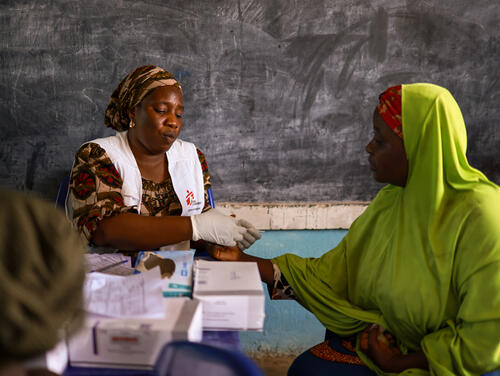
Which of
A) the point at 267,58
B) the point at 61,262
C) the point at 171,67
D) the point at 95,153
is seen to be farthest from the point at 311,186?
the point at 61,262

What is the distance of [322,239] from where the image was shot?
2473 mm

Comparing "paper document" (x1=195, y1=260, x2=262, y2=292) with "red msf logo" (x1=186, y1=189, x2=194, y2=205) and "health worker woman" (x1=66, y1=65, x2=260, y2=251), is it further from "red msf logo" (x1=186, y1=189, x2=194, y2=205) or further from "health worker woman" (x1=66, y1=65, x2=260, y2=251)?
"red msf logo" (x1=186, y1=189, x2=194, y2=205)

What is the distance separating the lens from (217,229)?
1535mm

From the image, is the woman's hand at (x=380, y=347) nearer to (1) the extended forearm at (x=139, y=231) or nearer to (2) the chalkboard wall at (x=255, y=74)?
(1) the extended forearm at (x=139, y=231)

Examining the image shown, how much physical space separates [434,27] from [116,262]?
2068 mm

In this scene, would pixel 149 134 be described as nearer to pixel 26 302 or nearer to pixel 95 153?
pixel 95 153

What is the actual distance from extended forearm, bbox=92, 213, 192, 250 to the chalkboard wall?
89 cm

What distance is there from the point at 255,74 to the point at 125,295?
159 centimetres

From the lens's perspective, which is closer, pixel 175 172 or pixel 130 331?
pixel 130 331

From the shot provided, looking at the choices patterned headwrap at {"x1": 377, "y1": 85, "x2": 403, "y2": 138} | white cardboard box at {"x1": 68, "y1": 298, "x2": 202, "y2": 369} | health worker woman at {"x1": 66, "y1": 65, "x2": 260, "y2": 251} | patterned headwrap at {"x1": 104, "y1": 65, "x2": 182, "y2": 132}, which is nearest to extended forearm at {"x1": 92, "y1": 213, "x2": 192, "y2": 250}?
health worker woman at {"x1": 66, "y1": 65, "x2": 260, "y2": 251}

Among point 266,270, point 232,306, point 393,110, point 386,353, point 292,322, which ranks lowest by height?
point 292,322

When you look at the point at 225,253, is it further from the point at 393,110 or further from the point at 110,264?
the point at 393,110

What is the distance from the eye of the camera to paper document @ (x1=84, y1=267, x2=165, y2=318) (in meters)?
0.92

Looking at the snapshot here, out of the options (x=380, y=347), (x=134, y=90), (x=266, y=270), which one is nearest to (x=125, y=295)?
(x=266, y=270)
